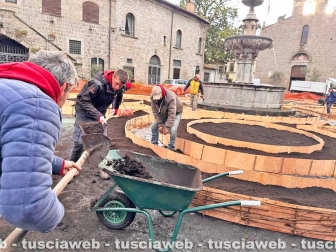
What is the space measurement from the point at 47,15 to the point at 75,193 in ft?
63.6

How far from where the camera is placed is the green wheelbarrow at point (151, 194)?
6.89ft

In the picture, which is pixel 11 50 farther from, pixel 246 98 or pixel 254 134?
pixel 254 134

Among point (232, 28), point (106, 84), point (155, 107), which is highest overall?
point (232, 28)

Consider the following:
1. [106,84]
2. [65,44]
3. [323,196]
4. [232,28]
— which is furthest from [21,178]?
[232,28]

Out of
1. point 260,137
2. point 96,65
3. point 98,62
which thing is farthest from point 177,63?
point 260,137

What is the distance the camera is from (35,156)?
105cm

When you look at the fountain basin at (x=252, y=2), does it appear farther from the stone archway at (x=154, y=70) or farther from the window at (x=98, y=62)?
the stone archway at (x=154, y=70)

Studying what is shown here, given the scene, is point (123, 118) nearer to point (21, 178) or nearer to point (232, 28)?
point (21, 178)

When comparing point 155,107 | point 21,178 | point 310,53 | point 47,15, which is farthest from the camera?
point 310,53

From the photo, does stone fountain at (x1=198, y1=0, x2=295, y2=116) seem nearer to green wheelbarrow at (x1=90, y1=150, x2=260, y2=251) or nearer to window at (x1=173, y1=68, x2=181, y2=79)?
green wheelbarrow at (x1=90, y1=150, x2=260, y2=251)

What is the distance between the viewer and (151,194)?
2.21m

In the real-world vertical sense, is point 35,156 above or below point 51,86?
below

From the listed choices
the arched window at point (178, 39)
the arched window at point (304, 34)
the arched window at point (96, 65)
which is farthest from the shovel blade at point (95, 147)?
the arched window at point (304, 34)

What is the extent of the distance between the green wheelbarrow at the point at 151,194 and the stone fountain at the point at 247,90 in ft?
24.1
